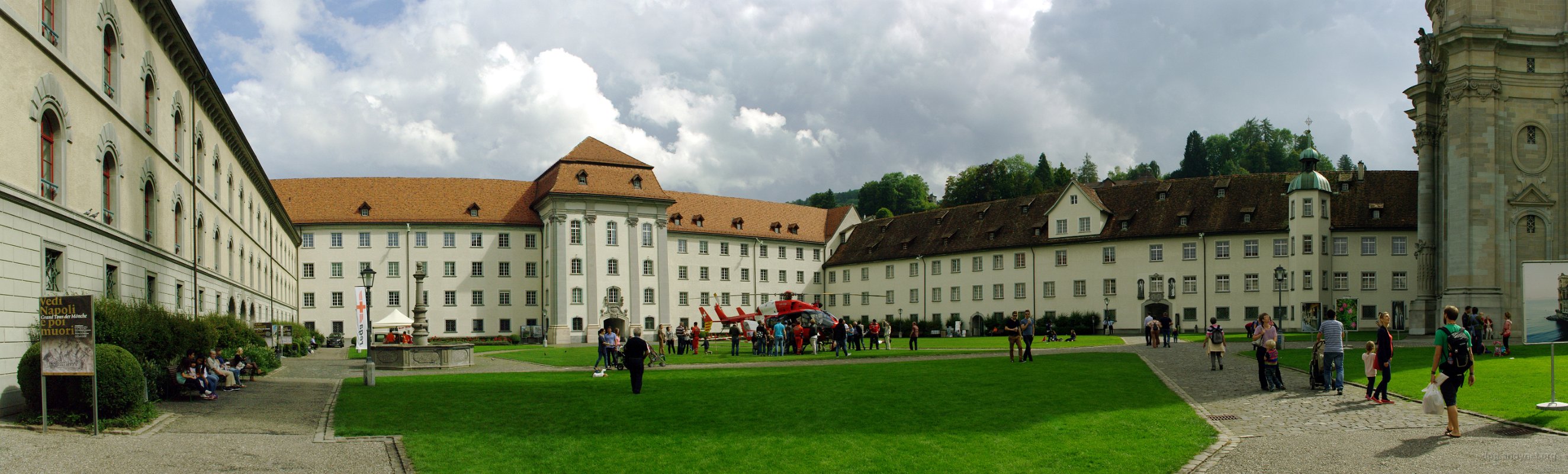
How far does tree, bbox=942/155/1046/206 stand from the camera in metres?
128

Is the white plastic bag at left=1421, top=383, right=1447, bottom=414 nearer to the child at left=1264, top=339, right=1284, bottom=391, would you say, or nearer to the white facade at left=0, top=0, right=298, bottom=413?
the child at left=1264, top=339, right=1284, bottom=391

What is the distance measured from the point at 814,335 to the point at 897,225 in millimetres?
52934

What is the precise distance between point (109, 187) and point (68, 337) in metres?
10.5

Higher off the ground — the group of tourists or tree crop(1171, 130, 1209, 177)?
tree crop(1171, 130, 1209, 177)

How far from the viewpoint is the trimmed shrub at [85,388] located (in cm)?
1684

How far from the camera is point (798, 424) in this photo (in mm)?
17703

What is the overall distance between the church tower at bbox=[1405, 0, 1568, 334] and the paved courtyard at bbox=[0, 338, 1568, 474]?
99.4 ft

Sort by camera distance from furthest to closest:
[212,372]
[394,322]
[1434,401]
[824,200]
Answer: [824,200]
[394,322]
[212,372]
[1434,401]

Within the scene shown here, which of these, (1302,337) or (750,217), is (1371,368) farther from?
(750,217)

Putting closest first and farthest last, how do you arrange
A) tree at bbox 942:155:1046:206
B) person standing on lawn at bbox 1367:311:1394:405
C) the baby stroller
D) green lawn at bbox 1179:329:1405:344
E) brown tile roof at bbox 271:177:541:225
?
person standing on lawn at bbox 1367:311:1394:405 → the baby stroller → green lawn at bbox 1179:329:1405:344 → brown tile roof at bbox 271:177:541:225 → tree at bbox 942:155:1046:206

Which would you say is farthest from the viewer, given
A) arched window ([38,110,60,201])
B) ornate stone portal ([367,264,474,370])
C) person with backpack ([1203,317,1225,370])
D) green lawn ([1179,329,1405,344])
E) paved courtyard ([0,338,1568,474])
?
green lawn ([1179,329,1405,344])

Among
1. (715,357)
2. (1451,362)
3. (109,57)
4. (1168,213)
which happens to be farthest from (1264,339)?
(1168,213)

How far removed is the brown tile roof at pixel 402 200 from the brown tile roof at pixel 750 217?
1377 cm

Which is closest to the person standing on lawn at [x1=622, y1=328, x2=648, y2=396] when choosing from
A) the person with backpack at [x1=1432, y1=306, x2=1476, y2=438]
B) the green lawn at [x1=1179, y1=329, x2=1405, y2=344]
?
the person with backpack at [x1=1432, y1=306, x2=1476, y2=438]
